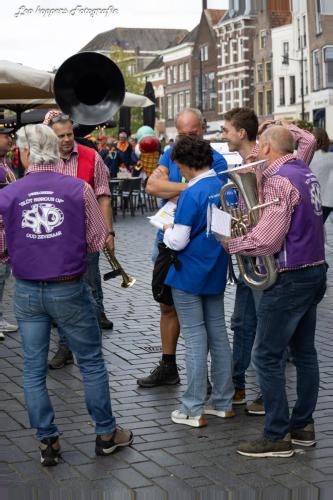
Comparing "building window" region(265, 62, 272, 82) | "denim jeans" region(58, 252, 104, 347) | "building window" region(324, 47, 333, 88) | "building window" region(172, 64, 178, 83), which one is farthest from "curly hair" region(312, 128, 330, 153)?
"building window" region(172, 64, 178, 83)

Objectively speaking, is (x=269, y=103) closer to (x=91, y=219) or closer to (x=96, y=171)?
(x=96, y=171)

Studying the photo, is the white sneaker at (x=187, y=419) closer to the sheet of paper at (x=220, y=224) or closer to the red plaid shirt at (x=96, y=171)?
the sheet of paper at (x=220, y=224)

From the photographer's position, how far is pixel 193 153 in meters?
5.54

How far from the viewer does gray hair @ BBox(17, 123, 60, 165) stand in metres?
4.86

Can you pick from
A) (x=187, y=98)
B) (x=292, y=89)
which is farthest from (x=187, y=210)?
(x=187, y=98)

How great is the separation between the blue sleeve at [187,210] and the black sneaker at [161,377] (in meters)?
1.48

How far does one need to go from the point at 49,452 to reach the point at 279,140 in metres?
2.03

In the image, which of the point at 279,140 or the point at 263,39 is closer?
the point at 279,140

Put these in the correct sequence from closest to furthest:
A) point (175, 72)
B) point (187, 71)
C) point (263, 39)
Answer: point (263, 39) → point (187, 71) → point (175, 72)

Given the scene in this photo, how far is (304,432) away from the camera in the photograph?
17.1 feet

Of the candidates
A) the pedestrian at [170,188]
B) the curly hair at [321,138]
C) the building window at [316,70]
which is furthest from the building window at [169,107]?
the pedestrian at [170,188]

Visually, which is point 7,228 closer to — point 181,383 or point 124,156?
point 181,383

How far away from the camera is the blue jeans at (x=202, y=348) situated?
5.64 metres

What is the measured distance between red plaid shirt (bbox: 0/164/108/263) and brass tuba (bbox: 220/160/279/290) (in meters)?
0.72
